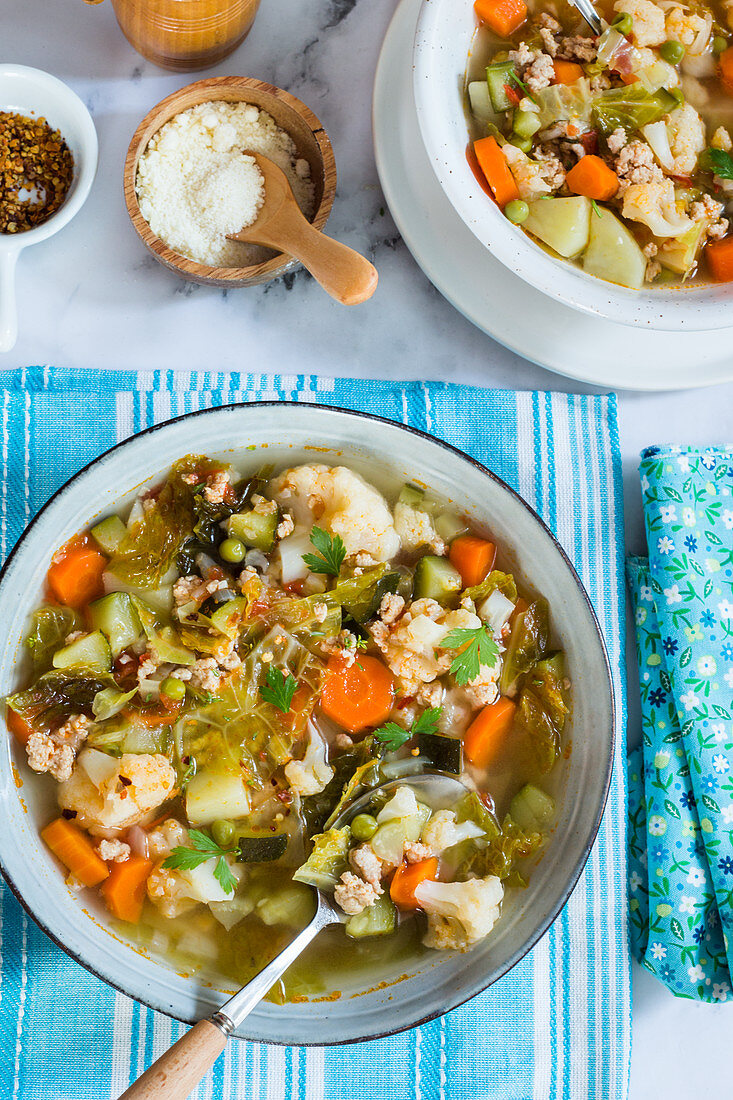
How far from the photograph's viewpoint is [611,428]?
2730 millimetres

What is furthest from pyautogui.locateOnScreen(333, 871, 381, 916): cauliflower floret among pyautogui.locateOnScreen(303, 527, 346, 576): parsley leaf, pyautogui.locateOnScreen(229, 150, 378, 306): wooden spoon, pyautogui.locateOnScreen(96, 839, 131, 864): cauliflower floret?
pyautogui.locateOnScreen(229, 150, 378, 306): wooden spoon

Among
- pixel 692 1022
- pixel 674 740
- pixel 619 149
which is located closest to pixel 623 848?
pixel 674 740

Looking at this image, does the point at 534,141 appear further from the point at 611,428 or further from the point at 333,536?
the point at 333,536

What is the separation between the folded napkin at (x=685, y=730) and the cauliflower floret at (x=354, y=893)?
0.83m

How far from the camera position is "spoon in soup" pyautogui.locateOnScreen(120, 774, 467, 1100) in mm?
1815

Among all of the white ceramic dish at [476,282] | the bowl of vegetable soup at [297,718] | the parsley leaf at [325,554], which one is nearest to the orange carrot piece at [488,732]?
the bowl of vegetable soup at [297,718]

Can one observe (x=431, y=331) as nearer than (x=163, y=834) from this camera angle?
No

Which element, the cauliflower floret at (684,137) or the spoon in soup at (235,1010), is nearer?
the spoon in soup at (235,1010)

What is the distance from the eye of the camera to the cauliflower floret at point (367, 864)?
2.24 metres

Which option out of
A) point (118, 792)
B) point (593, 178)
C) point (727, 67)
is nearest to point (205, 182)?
point (593, 178)

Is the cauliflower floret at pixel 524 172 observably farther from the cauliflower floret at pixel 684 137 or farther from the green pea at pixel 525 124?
the cauliflower floret at pixel 684 137

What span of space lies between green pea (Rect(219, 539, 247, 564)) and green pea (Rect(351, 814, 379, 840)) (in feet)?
2.22

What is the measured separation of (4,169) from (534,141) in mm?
1426

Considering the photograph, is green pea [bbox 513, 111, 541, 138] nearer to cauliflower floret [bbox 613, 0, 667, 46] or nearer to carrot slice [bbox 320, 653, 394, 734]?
cauliflower floret [bbox 613, 0, 667, 46]
